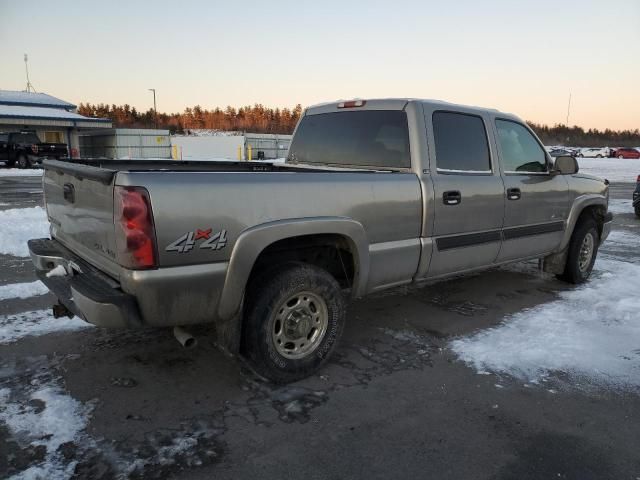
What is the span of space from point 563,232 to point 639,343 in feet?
5.58

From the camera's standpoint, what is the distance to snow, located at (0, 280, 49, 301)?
5.07 meters

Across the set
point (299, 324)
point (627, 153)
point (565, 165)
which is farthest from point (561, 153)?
point (627, 153)

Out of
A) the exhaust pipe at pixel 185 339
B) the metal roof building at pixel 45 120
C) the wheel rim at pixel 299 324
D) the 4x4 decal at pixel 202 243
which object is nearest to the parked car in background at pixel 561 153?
the wheel rim at pixel 299 324

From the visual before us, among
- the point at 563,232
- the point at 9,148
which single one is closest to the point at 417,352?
the point at 563,232

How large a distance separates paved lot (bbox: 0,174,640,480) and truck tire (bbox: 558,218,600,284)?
252cm

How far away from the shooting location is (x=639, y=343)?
4.18 metres

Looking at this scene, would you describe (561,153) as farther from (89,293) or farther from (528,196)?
(89,293)

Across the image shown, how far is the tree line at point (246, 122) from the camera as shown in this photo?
329ft

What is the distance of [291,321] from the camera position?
3.43m

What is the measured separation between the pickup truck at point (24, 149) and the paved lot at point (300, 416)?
2619 cm

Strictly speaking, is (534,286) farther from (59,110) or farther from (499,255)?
(59,110)

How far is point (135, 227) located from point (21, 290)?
3425 mm

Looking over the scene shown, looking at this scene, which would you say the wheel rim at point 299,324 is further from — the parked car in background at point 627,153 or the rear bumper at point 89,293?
the parked car in background at point 627,153

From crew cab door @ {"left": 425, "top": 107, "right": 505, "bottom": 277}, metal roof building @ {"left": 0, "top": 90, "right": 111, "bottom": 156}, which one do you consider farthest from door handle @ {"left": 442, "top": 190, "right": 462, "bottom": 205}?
metal roof building @ {"left": 0, "top": 90, "right": 111, "bottom": 156}
